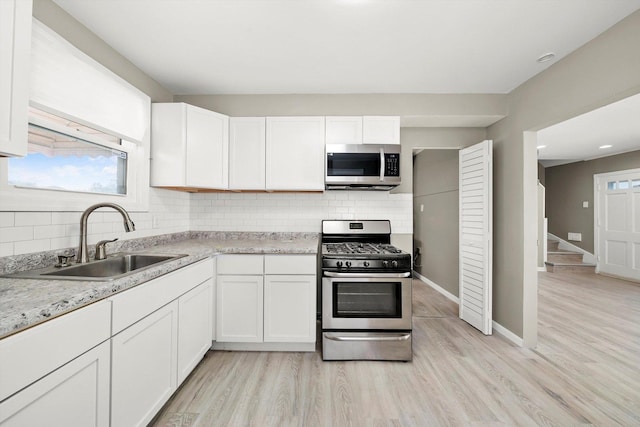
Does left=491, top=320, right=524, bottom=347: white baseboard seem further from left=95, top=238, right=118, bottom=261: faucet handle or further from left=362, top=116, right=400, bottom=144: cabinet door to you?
left=95, top=238, right=118, bottom=261: faucet handle

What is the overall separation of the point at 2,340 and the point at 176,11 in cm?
185

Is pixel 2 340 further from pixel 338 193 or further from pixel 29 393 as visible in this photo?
pixel 338 193

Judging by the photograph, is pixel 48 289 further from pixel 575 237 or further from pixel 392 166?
pixel 575 237

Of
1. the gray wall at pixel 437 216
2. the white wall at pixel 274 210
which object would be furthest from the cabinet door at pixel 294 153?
the gray wall at pixel 437 216

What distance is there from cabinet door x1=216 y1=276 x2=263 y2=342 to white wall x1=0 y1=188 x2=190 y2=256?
830mm

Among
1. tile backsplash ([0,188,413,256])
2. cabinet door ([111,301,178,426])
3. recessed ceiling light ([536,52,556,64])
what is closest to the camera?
cabinet door ([111,301,178,426])

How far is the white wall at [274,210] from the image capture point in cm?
307

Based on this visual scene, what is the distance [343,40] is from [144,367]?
2368 millimetres

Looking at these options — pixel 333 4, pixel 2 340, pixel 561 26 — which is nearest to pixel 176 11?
pixel 333 4

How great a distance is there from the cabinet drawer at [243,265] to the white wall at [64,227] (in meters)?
0.74

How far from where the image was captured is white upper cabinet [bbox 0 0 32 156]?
3.23 feet

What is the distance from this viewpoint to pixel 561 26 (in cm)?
181

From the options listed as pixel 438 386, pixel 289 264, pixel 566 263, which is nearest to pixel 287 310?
pixel 289 264

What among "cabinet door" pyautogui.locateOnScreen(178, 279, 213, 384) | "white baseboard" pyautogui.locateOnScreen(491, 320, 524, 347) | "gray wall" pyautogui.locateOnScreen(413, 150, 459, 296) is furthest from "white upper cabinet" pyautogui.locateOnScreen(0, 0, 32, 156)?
"gray wall" pyautogui.locateOnScreen(413, 150, 459, 296)
